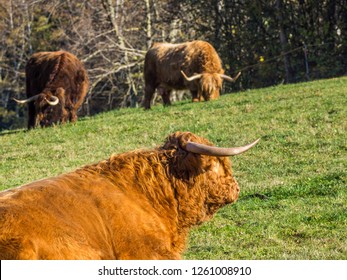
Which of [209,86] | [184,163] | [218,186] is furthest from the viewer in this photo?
[209,86]

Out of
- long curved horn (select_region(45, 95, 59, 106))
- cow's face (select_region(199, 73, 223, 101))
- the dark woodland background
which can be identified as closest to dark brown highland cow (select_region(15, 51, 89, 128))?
long curved horn (select_region(45, 95, 59, 106))

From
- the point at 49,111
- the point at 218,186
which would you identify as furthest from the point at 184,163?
the point at 49,111

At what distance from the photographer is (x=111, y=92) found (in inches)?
1570

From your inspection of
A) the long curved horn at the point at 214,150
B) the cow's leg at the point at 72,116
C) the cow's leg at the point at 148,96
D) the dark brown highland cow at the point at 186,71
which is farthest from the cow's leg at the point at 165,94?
the long curved horn at the point at 214,150

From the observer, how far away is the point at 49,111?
70.3ft

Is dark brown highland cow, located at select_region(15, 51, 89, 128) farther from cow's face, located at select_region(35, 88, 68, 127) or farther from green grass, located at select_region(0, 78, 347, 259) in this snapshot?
green grass, located at select_region(0, 78, 347, 259)

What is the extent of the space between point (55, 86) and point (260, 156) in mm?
8729

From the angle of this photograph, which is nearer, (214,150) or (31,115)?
(214,150)

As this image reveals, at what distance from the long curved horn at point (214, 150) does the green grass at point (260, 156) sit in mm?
1897

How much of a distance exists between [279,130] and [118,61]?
23.9 metres

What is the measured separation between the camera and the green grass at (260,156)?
30.6 ft

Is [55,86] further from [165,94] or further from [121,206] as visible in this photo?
[121,206]

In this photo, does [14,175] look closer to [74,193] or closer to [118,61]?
→ [74,193]

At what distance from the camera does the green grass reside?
934 centimetres
